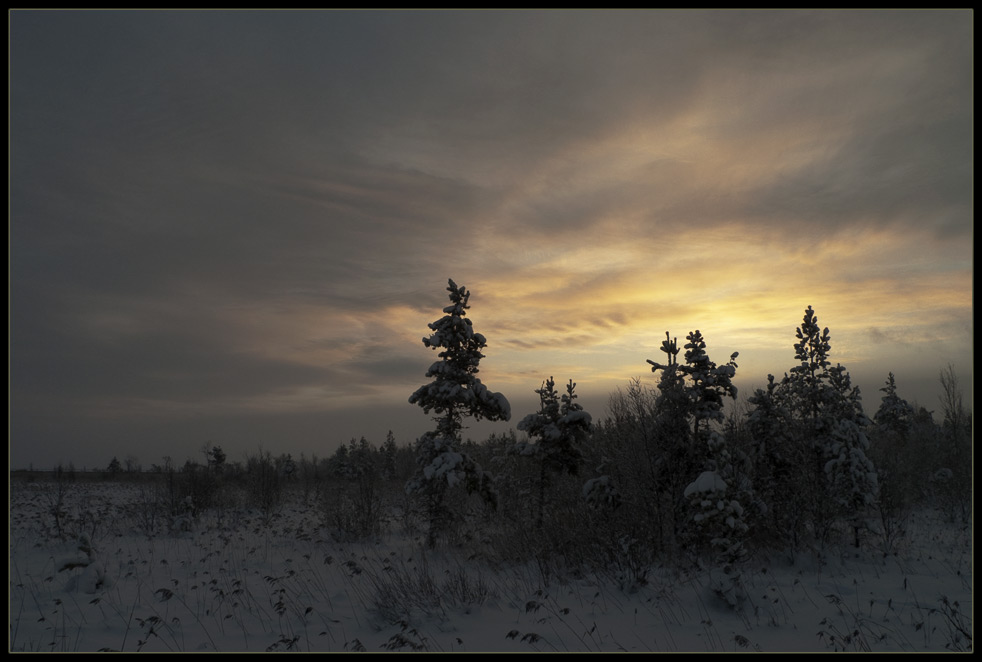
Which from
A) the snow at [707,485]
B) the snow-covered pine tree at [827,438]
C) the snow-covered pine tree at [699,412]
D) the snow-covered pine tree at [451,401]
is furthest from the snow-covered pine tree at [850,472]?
the snow-covered pine tree at [451,401]

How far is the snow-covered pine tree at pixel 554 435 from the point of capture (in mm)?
21891

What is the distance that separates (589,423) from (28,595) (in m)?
17.7

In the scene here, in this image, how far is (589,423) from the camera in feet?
72.5

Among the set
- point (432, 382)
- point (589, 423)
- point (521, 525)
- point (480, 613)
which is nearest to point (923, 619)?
point (480, 613)

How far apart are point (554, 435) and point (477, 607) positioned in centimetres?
1057

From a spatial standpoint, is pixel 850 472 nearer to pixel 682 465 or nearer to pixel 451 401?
pixel 682 465

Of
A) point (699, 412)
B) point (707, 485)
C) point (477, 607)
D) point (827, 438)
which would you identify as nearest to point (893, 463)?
A: point (827, 438)

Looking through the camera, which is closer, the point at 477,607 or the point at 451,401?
the point at 477,607

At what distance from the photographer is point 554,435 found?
21688 mm

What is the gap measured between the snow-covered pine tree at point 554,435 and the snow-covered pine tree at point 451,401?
170 cm

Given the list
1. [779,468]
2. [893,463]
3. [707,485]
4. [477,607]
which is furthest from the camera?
[893,463]

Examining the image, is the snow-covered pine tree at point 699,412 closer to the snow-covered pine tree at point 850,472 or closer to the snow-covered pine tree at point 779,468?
the snow-covered pine tree at point 779,468

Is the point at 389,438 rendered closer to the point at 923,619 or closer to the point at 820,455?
the point at 820,455
